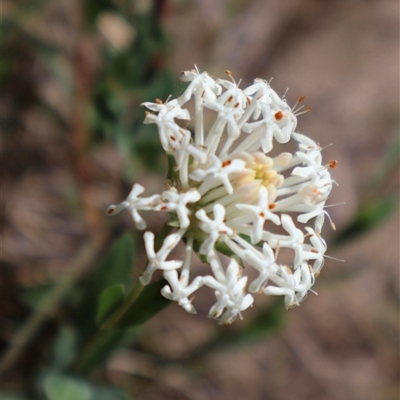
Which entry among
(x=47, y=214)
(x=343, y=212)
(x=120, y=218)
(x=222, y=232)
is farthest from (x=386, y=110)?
(x=222, y=232)

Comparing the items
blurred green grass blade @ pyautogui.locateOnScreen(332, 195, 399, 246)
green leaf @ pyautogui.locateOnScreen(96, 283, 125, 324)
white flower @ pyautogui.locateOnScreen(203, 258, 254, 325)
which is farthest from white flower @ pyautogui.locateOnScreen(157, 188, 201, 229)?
blurred green grass blade @ pyautogui.locateOnScreen(332, 195, 399, 246)

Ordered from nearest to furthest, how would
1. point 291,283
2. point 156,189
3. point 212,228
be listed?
point 212,228
point 291,283
point 156,189

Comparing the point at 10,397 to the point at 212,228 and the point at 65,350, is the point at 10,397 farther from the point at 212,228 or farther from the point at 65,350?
the point at 212,228

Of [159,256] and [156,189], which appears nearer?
[159,256]

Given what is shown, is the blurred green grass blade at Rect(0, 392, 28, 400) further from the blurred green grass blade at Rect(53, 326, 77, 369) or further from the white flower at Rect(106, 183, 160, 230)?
the white flower at Rect(106, 183, 160, 230)

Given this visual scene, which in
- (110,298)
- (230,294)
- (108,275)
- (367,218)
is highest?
(230,294)

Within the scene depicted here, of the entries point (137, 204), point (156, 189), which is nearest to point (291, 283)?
point (137, 204)
